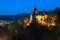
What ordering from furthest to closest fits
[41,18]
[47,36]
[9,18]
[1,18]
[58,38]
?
[1,18], [9,18], [41,18], [47,36], [58,38]

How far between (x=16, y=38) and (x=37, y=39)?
2.71 ft

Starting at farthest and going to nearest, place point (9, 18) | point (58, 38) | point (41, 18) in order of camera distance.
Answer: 1. point (9, 18)
2. point (41, 18)
3. point (58, 38)

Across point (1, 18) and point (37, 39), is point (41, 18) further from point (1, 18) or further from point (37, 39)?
point (37, 39)

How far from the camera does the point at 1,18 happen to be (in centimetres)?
3309

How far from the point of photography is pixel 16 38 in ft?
27.7

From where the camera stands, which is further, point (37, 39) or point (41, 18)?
point (41, 18)

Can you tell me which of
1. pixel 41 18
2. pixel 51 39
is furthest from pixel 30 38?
pixel 41 18

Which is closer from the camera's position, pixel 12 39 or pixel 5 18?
pixel 12 39

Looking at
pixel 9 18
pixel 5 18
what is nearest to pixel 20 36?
pixel 9 18

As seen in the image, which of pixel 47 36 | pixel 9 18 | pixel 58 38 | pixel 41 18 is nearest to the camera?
pixel 58 38

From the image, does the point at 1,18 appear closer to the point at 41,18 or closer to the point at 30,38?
the point at 41,18

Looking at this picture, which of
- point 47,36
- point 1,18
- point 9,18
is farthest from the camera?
point 1,18

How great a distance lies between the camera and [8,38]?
8797 millimetres

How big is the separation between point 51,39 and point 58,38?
0.26 metres
